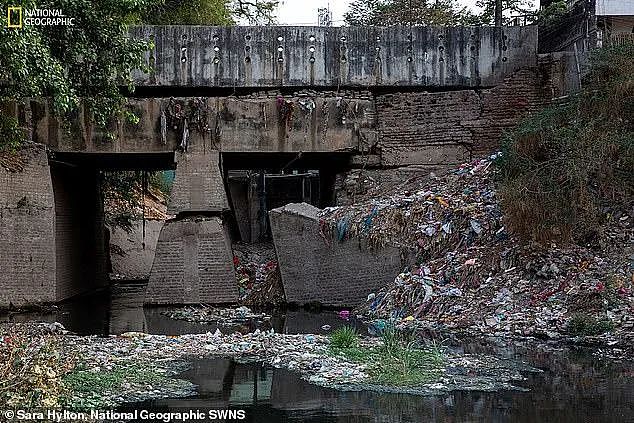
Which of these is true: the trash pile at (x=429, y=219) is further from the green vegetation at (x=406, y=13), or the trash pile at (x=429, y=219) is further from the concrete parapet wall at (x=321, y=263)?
the green vegetation at (x=406, y=13)

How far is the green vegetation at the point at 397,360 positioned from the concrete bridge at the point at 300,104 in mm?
6168

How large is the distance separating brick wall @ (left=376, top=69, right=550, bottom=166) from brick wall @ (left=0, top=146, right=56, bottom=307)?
20.4 ft

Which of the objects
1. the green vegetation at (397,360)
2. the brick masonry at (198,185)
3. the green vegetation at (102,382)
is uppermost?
the brick masonry at (198,185)

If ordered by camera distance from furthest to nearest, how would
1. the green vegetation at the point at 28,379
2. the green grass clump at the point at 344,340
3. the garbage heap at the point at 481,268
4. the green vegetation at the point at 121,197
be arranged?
the green vegetation at the point at 121,197, the garbage heap at the point at 481,268, the green grass clump at the point at 344,340, the green vegetation at the point at 28,379

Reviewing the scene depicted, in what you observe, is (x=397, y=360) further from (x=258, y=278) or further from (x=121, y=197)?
(x=121, y=197)

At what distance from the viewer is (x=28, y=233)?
1380 cm

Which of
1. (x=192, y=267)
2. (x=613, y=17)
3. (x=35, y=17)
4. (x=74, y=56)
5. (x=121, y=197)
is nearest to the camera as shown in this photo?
(x=35, y=17)

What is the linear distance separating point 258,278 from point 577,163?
654 cm

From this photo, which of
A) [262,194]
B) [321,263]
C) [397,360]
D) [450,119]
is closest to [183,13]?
[262,194]

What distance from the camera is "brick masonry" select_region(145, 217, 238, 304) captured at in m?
14.1

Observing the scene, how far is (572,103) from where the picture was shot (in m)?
12.5

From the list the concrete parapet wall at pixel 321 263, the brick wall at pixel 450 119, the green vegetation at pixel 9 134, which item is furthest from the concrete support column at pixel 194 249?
the brick wall at pixel 450 119

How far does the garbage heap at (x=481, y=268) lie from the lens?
412 inches

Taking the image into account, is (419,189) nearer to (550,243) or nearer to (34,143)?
(550,243)
